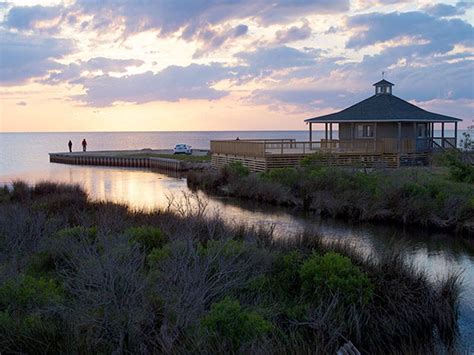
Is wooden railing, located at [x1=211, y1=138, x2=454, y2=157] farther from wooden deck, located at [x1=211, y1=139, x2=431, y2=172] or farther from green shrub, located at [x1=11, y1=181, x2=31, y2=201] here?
green shrub, located at [x1=11, y1=181, x2=31, y2=201]

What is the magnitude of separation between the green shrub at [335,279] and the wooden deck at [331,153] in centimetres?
2016

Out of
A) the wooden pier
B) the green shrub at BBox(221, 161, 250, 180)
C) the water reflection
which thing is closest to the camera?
the water reflection

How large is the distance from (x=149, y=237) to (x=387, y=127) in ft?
88.3

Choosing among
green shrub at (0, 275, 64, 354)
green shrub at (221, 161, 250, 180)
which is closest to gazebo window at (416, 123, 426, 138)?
green shrub at (221, 161, 250, 180)

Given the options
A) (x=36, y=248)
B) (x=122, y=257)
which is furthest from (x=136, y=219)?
(x=122, y=257)

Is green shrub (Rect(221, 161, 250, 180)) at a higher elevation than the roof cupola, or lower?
lower

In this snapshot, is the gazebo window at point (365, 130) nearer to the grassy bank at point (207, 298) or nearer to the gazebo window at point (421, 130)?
the gazebo window at point (421, 130)

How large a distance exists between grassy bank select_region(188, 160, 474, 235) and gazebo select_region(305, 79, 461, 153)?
199 inches

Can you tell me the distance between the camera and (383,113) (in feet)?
115

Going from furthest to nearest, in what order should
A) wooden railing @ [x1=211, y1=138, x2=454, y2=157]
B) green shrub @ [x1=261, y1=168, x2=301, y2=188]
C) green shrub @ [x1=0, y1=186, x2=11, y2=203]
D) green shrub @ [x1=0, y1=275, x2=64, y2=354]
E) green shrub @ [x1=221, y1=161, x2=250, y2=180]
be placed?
wooden railing @ [x1=211, y1=138, x2=454, y2=157] < green shrub @ [x1=221, y1=161, x2=250, y2=180] < green shrub @ [x1=261, y1=168, x2=301, y2=188] < green shrub @ [x1=0, y1=186, x2=11, y2=203] < green shrub @ [x1=0, y1=275, x2=64, y2=354]

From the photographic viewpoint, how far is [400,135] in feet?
114

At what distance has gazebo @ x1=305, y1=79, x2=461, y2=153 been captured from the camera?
34.7 metres

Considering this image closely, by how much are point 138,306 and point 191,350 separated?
121 cm

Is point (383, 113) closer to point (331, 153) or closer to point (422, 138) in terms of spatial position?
point (422, 138)
